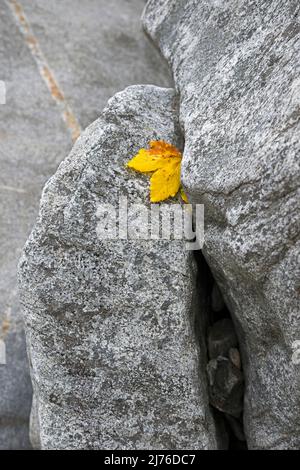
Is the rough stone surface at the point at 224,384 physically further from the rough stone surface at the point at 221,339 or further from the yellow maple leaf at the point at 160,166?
the yellow maple leaf at the point at 160,166

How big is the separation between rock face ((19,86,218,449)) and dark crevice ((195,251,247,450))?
10 cm

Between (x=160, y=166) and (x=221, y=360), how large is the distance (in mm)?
710

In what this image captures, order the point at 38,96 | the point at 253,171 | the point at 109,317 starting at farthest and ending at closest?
the point at 38,96 → the point at 109,317 → the point at 253,171

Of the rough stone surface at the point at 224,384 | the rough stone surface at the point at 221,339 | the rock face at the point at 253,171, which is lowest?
the rough stone surface at the point at 224,384

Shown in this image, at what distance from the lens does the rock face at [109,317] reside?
183 centimetres

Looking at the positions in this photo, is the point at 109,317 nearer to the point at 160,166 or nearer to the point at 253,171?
the point at 160,166

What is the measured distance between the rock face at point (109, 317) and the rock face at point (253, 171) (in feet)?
0.59

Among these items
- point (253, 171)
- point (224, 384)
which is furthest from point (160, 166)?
point (224, 384)

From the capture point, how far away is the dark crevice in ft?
6.66

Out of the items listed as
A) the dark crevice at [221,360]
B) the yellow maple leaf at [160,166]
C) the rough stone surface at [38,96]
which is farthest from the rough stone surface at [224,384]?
the rough stone surface at [38,96]

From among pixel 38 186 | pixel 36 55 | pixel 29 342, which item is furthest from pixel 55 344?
pixel 36 55

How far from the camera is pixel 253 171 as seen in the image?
1.55 meters
